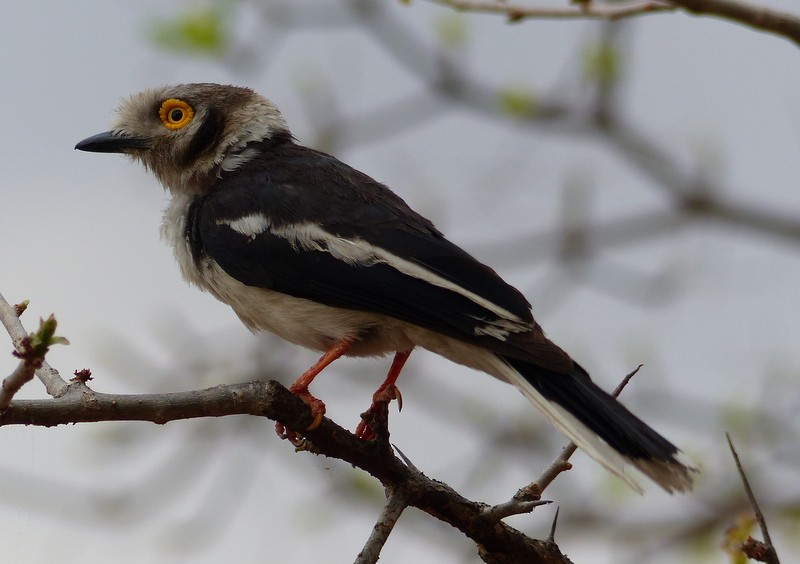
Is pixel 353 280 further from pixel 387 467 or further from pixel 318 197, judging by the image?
pixel 387 467

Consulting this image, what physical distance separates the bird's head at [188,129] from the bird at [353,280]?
19 millimetres

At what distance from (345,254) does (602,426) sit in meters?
1.49

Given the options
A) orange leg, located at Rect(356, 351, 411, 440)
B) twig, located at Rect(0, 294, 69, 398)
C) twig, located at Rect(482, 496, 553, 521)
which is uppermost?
orange leg, located at Rect(356, 351, 411, 440)

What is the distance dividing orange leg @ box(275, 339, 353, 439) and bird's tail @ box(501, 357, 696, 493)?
897mm

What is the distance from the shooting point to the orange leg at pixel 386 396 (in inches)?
168

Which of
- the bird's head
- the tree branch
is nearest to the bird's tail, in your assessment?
the tree branch

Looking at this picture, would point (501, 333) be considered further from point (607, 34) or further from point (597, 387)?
point (607, 34)

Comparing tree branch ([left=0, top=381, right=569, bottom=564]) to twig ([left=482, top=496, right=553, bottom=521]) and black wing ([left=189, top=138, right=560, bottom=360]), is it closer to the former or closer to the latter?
twig ([left=482, top=496, right=553, bottom=521])

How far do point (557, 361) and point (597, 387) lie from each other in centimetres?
23

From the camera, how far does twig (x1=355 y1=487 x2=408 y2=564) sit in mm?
3636

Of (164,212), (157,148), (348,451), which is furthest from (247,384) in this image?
(157,148)

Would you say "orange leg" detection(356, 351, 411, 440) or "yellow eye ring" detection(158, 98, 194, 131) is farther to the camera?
"yellow eye ring" detection(158, 98, 194, 131)

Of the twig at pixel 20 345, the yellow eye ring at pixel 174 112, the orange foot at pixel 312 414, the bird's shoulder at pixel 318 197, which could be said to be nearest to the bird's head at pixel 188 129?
the yellow eye ring at pixel 174 112

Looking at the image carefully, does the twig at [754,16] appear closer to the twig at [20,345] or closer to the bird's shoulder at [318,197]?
the bird's shoulder at [318,197]
